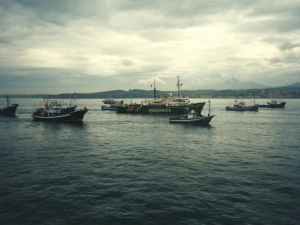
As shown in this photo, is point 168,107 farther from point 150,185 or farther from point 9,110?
point 150,185

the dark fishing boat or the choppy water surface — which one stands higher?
the dark fishing boat

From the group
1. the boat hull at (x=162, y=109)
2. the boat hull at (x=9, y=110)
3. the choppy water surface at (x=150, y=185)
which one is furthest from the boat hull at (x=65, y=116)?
the boat hull at (x=162, y=109)

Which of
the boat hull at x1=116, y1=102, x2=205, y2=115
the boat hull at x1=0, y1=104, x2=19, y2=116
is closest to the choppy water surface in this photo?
the boat hull at x1=116, y1=102, x2=205, y2=115

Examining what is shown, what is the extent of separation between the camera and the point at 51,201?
1636 centimetres

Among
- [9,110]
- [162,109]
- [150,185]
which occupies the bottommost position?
[150,185]

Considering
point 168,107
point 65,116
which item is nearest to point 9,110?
point 65,116

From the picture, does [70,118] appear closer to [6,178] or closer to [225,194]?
[6,178]

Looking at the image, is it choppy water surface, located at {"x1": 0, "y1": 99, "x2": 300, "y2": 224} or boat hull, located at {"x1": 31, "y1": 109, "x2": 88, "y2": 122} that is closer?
choppy water surface, located at {"x1": 0, "y1": 99, "x2": 300, "y2": 224}

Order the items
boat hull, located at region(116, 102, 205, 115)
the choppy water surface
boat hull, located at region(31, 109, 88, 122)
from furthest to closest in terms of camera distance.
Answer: boat hull, located at region(116, 102, 205, 115), boat hull, located at region(31, 109, 88, 122), the choppy water surface

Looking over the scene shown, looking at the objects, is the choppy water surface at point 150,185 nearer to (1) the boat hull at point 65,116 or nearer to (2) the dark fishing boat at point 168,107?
(1) the boat hull at point 65,116

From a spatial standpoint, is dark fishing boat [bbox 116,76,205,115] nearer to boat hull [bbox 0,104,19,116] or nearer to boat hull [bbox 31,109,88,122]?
boat hull [bbox 31,109,88,122]

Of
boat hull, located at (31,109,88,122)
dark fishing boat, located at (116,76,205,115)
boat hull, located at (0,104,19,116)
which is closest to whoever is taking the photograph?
boat hull, located at (31,109,88,122)

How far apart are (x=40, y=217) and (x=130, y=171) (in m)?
10.1

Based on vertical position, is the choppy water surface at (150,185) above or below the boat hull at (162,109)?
below
